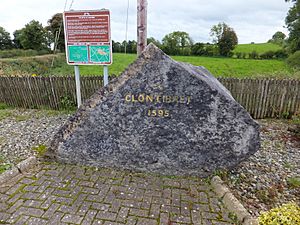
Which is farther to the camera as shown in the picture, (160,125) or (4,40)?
(4,40)

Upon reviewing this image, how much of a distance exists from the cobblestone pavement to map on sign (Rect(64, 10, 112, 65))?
288 centimetres

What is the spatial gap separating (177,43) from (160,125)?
4079 centimetres

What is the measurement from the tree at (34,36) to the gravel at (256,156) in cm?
2229

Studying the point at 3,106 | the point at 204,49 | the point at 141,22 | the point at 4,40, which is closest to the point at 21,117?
the point at 3,106

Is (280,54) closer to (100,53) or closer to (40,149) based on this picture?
(100,53)

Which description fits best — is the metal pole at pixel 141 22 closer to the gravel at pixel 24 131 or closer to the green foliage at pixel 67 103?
the gravel at pixel 24 131

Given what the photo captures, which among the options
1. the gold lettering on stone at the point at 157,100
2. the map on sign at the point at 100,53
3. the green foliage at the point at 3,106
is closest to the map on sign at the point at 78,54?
the map on sign at the point at 100,53

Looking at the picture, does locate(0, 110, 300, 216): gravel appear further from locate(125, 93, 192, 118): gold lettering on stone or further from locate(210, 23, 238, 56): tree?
locate(210, 23, 238, 56): tree

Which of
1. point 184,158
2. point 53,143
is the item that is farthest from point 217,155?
point 53,143

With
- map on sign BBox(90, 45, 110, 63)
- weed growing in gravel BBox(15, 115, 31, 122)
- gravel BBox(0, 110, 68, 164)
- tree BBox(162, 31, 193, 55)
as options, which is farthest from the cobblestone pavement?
tree BBox(162, 31, 193, 55)

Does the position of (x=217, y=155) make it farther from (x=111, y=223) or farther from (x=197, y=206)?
(x=111, y=223)

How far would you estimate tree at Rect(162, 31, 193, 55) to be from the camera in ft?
130

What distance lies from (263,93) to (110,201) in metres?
6.36

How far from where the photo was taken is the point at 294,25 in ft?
89.7
